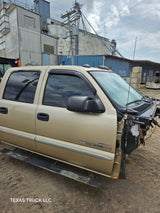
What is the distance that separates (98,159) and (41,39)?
2168 cm

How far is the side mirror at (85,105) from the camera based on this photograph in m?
1.60

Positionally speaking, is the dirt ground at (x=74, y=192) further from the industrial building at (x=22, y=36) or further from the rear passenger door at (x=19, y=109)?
the industrial building at (x=22, y=36)

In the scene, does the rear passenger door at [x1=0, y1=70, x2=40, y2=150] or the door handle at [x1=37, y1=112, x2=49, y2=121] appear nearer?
the door handle at [x1=37, y1=112, x2=49, y2=121]

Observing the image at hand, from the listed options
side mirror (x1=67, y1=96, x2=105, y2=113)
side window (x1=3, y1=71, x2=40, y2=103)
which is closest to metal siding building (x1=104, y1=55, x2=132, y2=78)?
side window (x1=3, y1=71, x2=40, y2=103)

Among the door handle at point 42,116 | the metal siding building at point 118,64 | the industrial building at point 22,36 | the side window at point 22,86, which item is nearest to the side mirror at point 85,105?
the door handle at point 42,116

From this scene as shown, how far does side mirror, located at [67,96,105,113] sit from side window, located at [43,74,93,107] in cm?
25

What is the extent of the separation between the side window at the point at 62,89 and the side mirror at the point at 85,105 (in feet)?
0.83

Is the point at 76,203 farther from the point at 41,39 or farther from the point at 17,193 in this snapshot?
the point at 41,39

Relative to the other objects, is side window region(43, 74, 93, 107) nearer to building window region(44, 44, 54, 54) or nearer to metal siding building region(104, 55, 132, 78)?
metal siding building region(104, 55, 132, 78)

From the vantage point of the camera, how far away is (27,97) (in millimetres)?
2342

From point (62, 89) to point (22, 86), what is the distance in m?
0.85

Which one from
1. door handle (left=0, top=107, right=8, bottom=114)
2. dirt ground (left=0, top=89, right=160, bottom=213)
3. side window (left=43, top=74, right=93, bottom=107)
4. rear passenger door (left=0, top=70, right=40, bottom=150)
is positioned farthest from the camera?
door handle (left=0, top=107, right=8, bottom=114)

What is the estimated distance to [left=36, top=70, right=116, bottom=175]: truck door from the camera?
1676 millimetres

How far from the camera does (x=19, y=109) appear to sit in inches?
91.5
